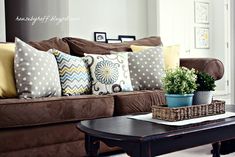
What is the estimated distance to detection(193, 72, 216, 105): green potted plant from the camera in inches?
71.7

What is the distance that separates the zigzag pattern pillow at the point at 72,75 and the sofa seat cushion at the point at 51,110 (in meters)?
0.34

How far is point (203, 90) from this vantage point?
184 centimetres

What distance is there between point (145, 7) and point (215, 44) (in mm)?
1386

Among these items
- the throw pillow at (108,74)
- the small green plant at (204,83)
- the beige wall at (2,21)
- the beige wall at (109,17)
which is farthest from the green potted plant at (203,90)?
the beige wall at (109,17)

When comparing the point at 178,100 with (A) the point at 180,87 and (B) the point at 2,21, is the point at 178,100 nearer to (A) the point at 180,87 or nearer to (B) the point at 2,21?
(A) the point at 180,87

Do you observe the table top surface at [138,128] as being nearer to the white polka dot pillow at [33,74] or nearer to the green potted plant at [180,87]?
the green potted plant at [180,87]

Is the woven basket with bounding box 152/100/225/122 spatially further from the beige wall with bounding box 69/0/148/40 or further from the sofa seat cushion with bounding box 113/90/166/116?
the beige wall with bounding box 69/0/148/40

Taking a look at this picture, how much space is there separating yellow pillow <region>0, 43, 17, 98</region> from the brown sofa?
0.67 feet

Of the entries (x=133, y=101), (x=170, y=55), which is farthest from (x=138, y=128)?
(x=170, y=55)

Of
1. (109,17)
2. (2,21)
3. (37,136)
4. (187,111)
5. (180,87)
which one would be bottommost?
(37,136)

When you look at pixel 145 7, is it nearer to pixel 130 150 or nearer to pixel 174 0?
pixel 174 0

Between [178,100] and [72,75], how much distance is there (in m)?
1.22

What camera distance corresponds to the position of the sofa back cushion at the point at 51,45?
2.92 metres

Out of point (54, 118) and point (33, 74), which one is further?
point (33, 74)
